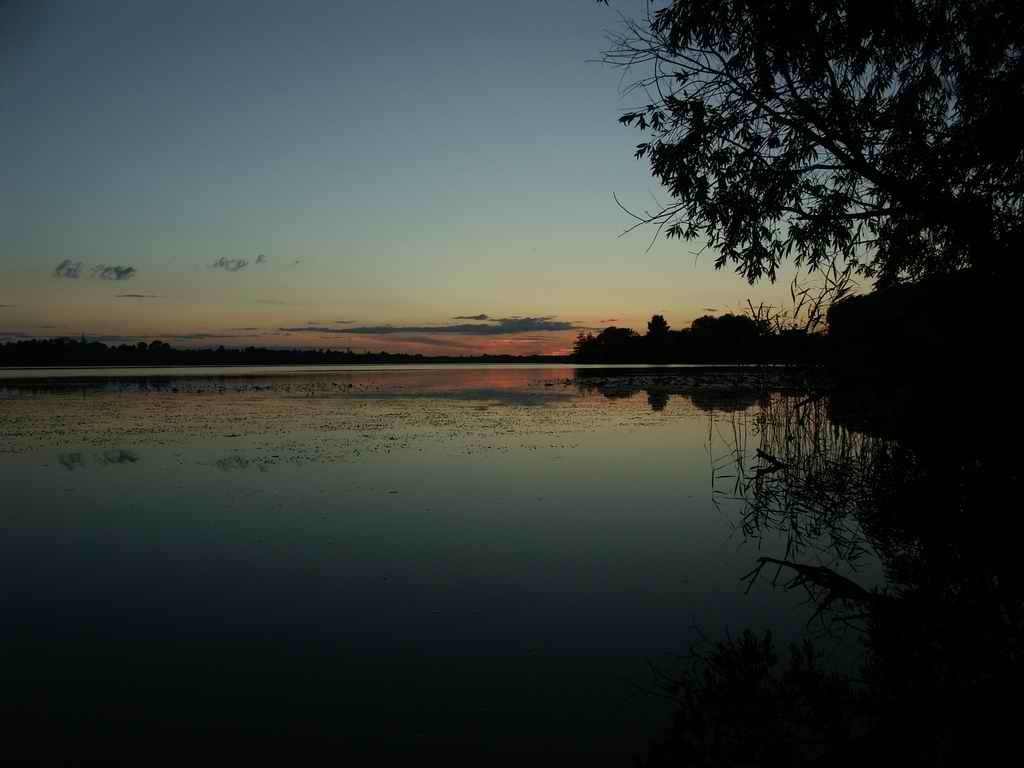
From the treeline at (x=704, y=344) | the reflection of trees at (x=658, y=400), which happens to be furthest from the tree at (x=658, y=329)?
the reflection of trees at (x=658, y=400)

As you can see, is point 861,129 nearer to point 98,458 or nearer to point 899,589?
point 899,589

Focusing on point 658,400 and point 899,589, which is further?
point 658,400

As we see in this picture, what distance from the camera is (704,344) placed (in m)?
103

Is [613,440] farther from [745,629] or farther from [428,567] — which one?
[745,629]

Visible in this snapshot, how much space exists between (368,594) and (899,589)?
198 inches

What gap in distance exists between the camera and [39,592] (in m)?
6.20

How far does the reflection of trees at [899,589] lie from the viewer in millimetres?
3537

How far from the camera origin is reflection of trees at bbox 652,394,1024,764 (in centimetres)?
354

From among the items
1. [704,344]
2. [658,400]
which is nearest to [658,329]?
[704,344]

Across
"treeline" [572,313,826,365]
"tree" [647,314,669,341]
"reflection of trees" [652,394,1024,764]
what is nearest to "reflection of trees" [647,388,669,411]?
"treeline" [572,313,826,365]

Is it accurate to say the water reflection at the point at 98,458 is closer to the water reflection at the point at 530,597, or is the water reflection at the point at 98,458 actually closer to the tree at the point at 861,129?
the water reflection at the point at 530,597

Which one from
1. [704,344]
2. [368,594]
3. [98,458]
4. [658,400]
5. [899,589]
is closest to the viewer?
[899,589]

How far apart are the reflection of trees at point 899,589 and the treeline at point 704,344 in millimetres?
1454

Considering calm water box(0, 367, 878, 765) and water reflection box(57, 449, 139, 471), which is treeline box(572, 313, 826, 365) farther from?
water reflection box(57, 449, 139, 471)
